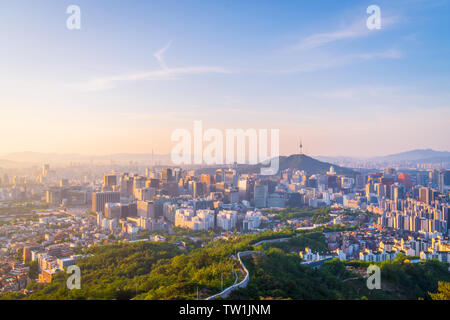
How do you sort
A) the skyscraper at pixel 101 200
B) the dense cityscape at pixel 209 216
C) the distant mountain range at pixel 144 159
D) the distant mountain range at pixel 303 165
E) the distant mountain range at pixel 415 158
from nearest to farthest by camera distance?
the dense cityscape at pixel 209 216, the skyscraper at pixel 101 200, the distant mountain range at pixel 144 159, the distant mountain range at pixel 303 165, the distant mountain range at pixel 415 158

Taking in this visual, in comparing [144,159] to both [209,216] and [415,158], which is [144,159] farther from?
[415,158]

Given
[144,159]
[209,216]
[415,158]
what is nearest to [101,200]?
[209,216]

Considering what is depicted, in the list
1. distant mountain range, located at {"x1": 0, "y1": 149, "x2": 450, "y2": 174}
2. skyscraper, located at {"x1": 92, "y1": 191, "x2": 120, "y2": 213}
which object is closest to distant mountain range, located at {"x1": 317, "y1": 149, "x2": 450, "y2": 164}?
distant mountain range, located at {"x1": 0, "y1": 149, "x2": 450, "y2": 174}

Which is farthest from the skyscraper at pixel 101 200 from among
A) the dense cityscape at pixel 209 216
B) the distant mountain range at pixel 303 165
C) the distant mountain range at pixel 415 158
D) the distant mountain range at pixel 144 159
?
the distant mountain range at pixel 415 158

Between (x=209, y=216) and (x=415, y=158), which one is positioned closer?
(x=209, y=216)

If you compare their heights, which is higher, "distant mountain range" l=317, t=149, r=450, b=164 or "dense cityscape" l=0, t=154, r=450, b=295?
"distant mountain range" l=317, t=149, r=450, b=164

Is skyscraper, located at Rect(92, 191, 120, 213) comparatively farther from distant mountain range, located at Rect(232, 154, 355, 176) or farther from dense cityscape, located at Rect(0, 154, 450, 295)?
distant mountain range, located at Rect(232, 154, 355, 176)

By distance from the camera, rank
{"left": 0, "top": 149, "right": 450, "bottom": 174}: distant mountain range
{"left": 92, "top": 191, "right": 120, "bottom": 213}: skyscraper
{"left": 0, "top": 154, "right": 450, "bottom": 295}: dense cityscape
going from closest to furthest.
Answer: {"left": 0, "top": 154, "right": 450, "bottom": 295}: dense cityscape, {"left": 92, "top": 191, "right": 120, "bottom": 213}: skyscraper, {"left": 0, "top": 149, "right": 450, "bottom": 174}: distant mountain range

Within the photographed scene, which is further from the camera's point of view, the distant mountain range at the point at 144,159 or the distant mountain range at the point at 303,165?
the distant mountain range at the point at 303,165

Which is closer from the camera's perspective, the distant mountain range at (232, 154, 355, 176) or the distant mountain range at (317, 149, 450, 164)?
the distant mountain range at (232, 154, 355, 176)

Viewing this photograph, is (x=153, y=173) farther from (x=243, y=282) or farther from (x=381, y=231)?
(x=243, y=282)

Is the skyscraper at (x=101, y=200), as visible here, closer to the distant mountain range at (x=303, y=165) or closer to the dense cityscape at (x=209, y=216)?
the dense cityscape at (x=209, y=216)
